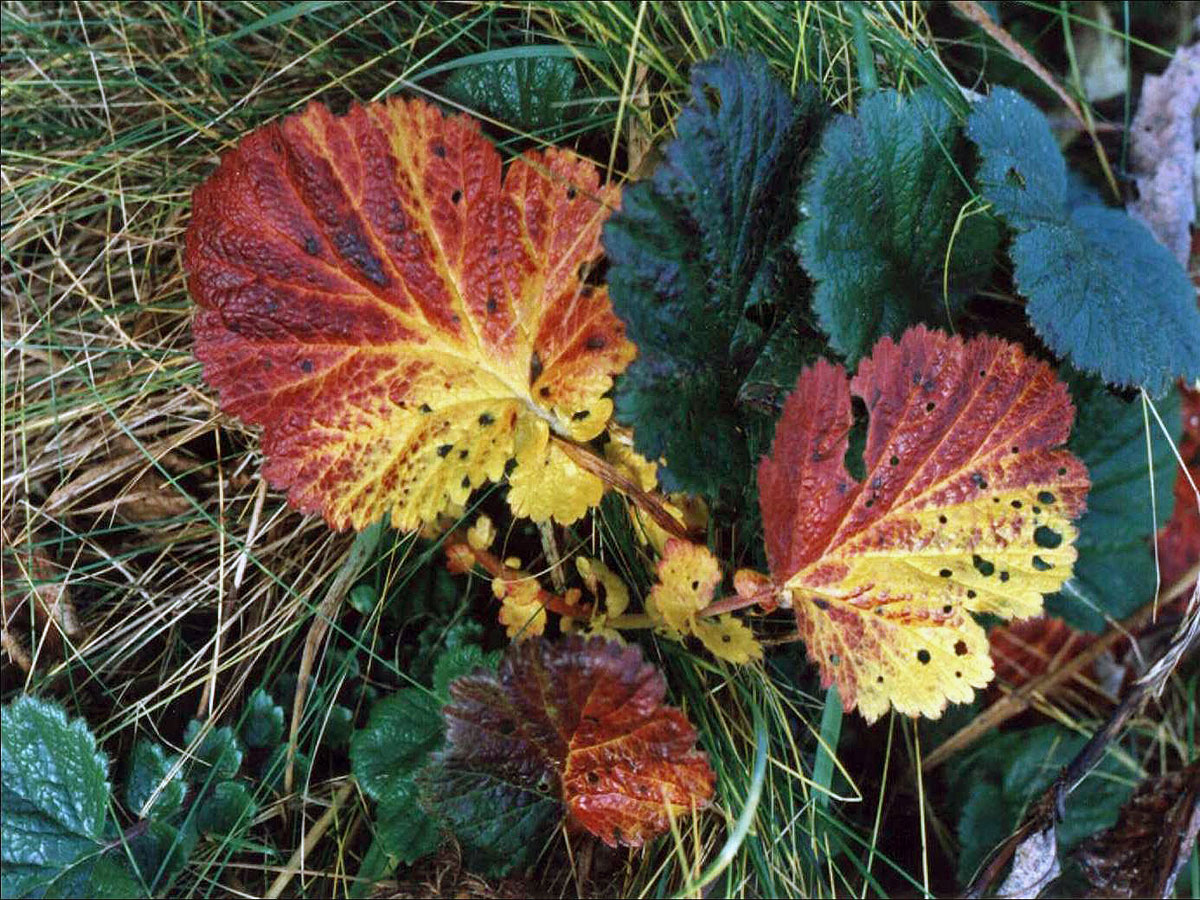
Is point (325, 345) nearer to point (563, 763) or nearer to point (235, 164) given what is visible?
point (235, 164)

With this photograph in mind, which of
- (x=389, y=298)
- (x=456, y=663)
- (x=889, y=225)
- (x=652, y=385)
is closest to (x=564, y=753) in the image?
(x=456, y=663)

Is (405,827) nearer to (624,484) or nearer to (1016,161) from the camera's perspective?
(624,484)

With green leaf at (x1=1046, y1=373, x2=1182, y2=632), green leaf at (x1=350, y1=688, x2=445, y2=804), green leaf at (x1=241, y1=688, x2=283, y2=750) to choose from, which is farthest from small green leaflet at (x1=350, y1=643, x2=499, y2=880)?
green leaf at (x1=1046, y1=373, x2=1182, y2=632)

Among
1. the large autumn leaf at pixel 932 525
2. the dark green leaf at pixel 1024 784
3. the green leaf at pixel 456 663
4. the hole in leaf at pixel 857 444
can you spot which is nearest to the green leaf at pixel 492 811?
the green leaf at pixel 456 663

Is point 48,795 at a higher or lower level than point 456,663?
lower

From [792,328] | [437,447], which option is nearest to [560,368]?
[437,447]

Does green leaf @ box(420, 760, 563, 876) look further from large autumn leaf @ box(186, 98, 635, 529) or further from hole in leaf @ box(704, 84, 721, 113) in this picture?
hole in leaf @ box(704, 84, 721, 113)

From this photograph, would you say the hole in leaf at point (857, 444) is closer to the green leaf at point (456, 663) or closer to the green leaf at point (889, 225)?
the green leaf at point (889, 225)
